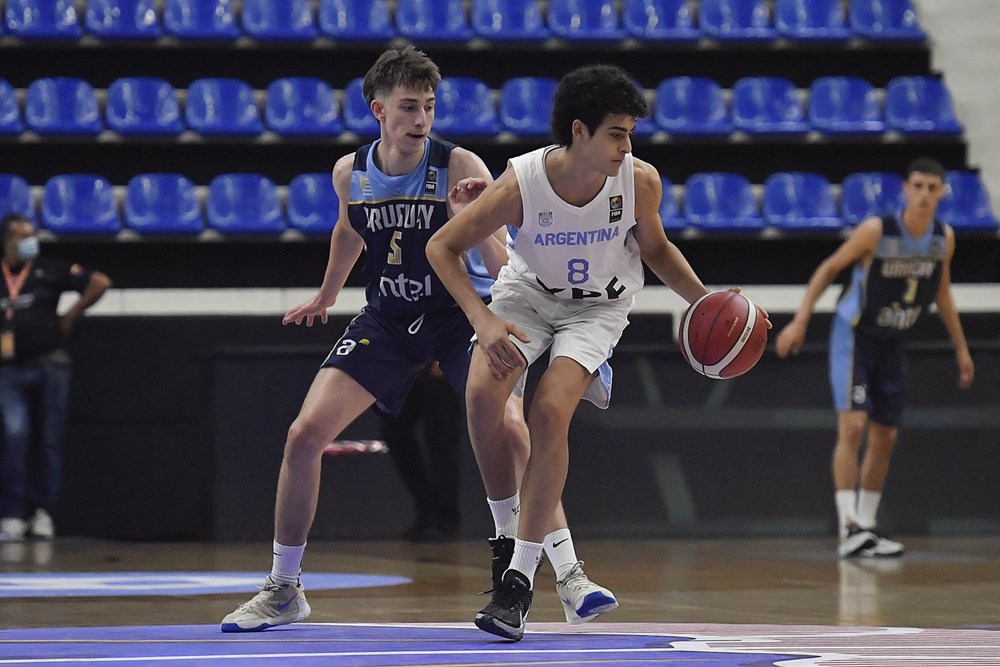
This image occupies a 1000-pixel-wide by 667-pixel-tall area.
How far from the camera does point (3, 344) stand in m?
9.15

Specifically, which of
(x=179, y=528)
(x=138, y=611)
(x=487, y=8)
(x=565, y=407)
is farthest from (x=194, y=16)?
(x=565, y=407)

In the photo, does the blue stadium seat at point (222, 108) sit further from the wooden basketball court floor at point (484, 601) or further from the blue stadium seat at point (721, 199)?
the wooden basketball court floor at point (484, 601)

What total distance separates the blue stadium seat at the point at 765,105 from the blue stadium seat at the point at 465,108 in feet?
6.35

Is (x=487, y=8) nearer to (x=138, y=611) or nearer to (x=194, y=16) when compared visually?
(x=194, y=16)

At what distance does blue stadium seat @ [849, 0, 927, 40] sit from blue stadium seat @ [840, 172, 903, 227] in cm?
156

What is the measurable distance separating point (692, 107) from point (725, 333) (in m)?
7.55

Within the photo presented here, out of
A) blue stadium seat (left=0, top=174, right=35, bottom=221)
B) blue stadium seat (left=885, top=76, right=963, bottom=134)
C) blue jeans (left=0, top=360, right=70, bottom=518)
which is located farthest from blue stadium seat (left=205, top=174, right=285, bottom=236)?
blue stadium seat (left=885, top=76, right=963, bottom=134)

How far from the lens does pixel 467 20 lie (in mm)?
12516

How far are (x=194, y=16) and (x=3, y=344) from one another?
377 cm

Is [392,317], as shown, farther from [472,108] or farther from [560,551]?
[472,108]

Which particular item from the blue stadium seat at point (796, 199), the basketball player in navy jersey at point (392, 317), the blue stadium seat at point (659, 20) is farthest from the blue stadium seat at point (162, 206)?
the basketball player in navy jersey at point (392, 317)

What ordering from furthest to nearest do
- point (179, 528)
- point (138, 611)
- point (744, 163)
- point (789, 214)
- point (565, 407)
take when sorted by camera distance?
point (744, 163), point (789, 214), point (179, 528), point (138, 611), point (565, 407)

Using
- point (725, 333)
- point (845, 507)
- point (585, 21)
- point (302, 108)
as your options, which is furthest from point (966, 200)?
point (725, 333)

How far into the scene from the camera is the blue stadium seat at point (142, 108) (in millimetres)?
11258
